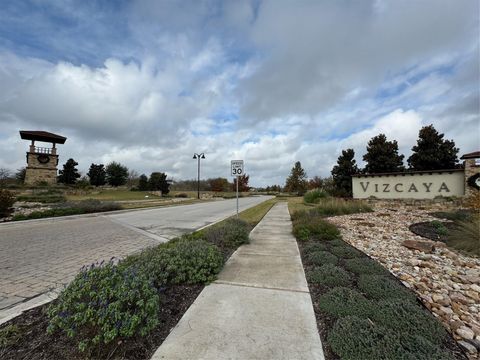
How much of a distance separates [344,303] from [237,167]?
25.4 ft

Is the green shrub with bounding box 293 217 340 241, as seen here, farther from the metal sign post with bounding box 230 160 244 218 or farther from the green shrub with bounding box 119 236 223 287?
the metal sign post with bounding box 230 160 244 218

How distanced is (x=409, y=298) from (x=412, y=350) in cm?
123

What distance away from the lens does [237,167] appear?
10234mm

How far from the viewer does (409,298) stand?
3068mm

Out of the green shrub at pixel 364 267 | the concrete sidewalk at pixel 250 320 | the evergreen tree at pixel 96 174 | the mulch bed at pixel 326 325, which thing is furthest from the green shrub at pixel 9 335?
the evergreen tree at pixel 96 174

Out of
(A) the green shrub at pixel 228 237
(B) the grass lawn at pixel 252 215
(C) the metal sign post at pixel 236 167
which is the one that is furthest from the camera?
(B) the grass lawn at pixel 252 215

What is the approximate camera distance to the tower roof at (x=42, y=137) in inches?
1411

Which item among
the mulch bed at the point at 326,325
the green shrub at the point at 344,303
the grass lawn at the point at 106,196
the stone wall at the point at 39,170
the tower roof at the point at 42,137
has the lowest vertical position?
the mulch bed at the point at 326,325

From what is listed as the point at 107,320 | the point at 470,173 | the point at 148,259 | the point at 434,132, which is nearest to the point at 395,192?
the point at 470,173

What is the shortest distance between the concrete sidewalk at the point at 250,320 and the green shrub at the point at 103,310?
0.40 meters

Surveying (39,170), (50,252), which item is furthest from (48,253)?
(39,170)

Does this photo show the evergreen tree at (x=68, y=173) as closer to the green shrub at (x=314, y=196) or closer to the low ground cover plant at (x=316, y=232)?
the green shrub at (x=314, y=196)

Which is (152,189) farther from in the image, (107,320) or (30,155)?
(107,320)

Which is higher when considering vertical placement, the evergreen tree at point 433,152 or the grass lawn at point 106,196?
the evergreen tree at point 433,152
